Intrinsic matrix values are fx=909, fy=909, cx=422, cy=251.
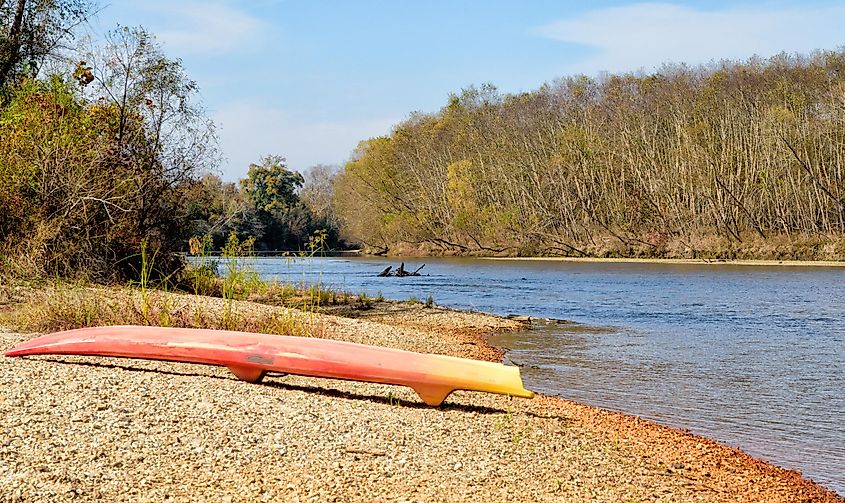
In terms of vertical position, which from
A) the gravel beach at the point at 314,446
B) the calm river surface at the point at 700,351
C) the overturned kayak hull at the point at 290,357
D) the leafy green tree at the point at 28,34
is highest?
the leafy green tree at the point at 28,34

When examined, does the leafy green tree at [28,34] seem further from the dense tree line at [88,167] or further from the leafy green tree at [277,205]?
the leafy green tree at [277,205]

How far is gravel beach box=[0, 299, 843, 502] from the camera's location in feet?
16.8

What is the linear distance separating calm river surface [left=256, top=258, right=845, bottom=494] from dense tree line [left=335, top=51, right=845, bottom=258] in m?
16.8

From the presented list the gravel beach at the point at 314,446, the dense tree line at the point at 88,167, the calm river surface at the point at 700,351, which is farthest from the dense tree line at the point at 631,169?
the gravel beach at the point at 314,446

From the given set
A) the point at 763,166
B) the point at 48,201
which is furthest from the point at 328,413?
the point at 763,166

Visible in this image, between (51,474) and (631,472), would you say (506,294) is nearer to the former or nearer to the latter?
(631,472)

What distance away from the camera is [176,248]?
65.8 ft

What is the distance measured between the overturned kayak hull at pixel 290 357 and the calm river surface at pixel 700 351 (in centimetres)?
273

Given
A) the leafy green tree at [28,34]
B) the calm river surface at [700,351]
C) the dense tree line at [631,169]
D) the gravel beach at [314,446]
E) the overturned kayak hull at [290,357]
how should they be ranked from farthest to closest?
the dense tree line at [631,169] → the leafy green tree at [28,34] → the calm river surface at [700,351] → the overturned kayak hull at [290,357] → the gravel beach at [314,446]

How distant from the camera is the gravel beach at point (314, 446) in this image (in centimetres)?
513

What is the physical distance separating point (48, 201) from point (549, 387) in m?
9.57

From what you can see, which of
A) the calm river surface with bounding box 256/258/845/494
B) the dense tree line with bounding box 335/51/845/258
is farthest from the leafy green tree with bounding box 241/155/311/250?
the calm river surface with bounding box 256/258/845/494

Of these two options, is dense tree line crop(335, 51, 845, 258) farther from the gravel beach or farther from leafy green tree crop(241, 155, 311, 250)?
the gravel beach

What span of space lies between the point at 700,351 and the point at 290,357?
9.77m
